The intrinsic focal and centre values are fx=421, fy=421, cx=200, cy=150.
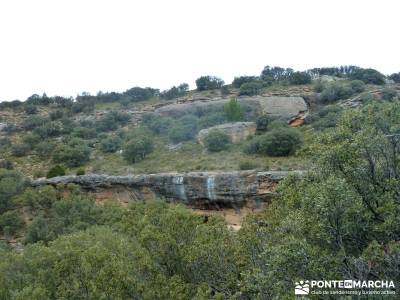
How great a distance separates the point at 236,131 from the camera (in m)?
42.4

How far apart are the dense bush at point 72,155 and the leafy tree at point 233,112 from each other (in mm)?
15807

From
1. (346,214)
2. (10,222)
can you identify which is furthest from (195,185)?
(346,214)

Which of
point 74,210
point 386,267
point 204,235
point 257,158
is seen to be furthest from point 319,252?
point 257,158

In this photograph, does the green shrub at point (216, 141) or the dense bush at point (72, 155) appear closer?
the green shrub at point (216, 141)

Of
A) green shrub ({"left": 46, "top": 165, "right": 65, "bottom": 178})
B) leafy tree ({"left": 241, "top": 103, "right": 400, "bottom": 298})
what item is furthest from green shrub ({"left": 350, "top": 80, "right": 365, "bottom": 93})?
leafy tree ({"left": 241, "top": 103, "right": 400, "bottom": 298})

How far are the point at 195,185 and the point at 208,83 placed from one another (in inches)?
1519

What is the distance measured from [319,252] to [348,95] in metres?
41.8

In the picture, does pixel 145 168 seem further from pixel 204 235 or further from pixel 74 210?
pixel 204 235

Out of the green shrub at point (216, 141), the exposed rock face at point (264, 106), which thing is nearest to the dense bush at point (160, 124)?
the exposed rock face at point (264, 106)

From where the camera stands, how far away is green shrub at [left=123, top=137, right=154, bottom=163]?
128 ft

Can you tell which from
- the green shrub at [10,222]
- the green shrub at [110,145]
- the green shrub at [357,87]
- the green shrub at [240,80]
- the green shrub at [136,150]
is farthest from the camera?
the green shrub at [240,80]

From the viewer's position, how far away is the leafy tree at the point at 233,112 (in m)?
46.9

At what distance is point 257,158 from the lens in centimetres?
3359

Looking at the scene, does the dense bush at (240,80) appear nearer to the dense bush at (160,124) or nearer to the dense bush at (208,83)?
the dense bush at (208,83)
